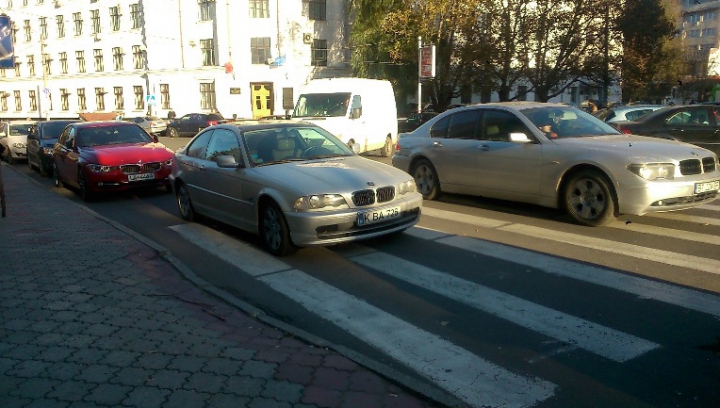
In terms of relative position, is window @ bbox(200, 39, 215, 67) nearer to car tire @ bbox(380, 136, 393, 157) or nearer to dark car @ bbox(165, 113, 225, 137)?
dark car @ bbox(165, 113, 225, 137)

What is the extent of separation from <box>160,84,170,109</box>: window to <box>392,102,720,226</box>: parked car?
42604 millimetres

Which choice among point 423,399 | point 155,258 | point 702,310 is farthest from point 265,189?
point 702,310

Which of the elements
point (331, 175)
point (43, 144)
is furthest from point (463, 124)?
point (43, 144)

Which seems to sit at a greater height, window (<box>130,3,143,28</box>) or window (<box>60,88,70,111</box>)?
window (<box>130,3,143,28</box>)

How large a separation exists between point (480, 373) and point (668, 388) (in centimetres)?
114

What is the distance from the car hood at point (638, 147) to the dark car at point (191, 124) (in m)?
31.1

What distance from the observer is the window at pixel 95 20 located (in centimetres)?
5550

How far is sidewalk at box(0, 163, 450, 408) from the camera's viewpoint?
385cm

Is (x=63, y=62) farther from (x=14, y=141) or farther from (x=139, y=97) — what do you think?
(x=14, y=141)

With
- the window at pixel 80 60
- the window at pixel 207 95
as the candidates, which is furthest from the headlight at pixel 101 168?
the window at pixel 80 60

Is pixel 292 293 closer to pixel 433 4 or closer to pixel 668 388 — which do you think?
pixel 668 388

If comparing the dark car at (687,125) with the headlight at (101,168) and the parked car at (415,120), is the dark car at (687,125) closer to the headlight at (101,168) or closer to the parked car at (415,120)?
the headlight at (101,168)

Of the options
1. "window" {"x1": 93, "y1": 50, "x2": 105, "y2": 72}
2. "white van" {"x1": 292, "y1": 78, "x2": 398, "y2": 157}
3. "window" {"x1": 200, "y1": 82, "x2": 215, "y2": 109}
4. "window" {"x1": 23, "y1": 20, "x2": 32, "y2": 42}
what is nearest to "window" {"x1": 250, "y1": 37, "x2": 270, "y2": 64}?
"window" {"x1": 200, "y1": 82, "x2": 215, "y2": 109}

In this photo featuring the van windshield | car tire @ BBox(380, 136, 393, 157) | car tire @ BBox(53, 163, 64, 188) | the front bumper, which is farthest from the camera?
car tire @ BBox(380, 136, 393, 157)
